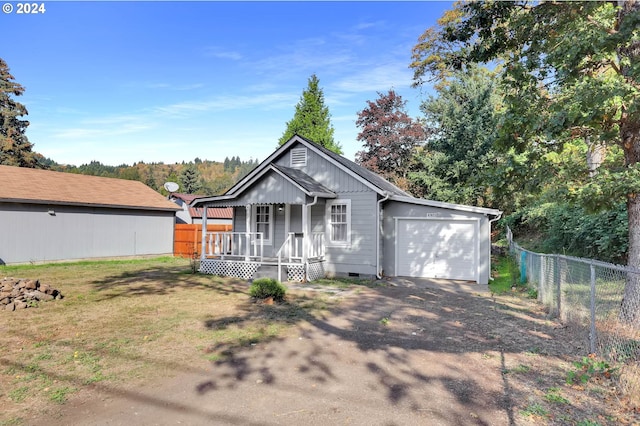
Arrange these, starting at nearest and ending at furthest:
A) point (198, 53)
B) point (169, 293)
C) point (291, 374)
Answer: point (291, 374)
point (169, 293)
point (198, 53)

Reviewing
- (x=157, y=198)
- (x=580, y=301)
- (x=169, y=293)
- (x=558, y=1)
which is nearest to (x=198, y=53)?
(x=157, y=198)

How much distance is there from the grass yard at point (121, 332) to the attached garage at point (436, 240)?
487 cm

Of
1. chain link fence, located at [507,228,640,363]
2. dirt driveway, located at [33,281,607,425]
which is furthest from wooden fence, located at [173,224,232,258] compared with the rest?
chain link fence, located at [507,228,640,363]

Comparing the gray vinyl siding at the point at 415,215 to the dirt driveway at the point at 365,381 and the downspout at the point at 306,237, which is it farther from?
the dirt driveway at the point at 365,381

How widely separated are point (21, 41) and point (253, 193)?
1009cm

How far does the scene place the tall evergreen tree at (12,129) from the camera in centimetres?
2950

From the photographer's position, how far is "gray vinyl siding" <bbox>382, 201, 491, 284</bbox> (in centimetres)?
1230

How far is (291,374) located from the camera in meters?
4.66

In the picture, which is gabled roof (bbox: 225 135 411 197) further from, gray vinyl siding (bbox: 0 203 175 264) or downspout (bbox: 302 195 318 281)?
gray vinyl siding (bbox: 0 203 175 264)

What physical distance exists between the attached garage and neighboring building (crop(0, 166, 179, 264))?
14226 mm

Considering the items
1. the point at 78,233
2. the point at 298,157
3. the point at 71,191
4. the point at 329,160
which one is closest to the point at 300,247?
the point at 329,160

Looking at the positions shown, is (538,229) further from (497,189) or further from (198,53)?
(198,53)

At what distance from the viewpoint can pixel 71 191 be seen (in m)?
18.0

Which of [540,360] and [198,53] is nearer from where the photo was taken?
[540,360]
